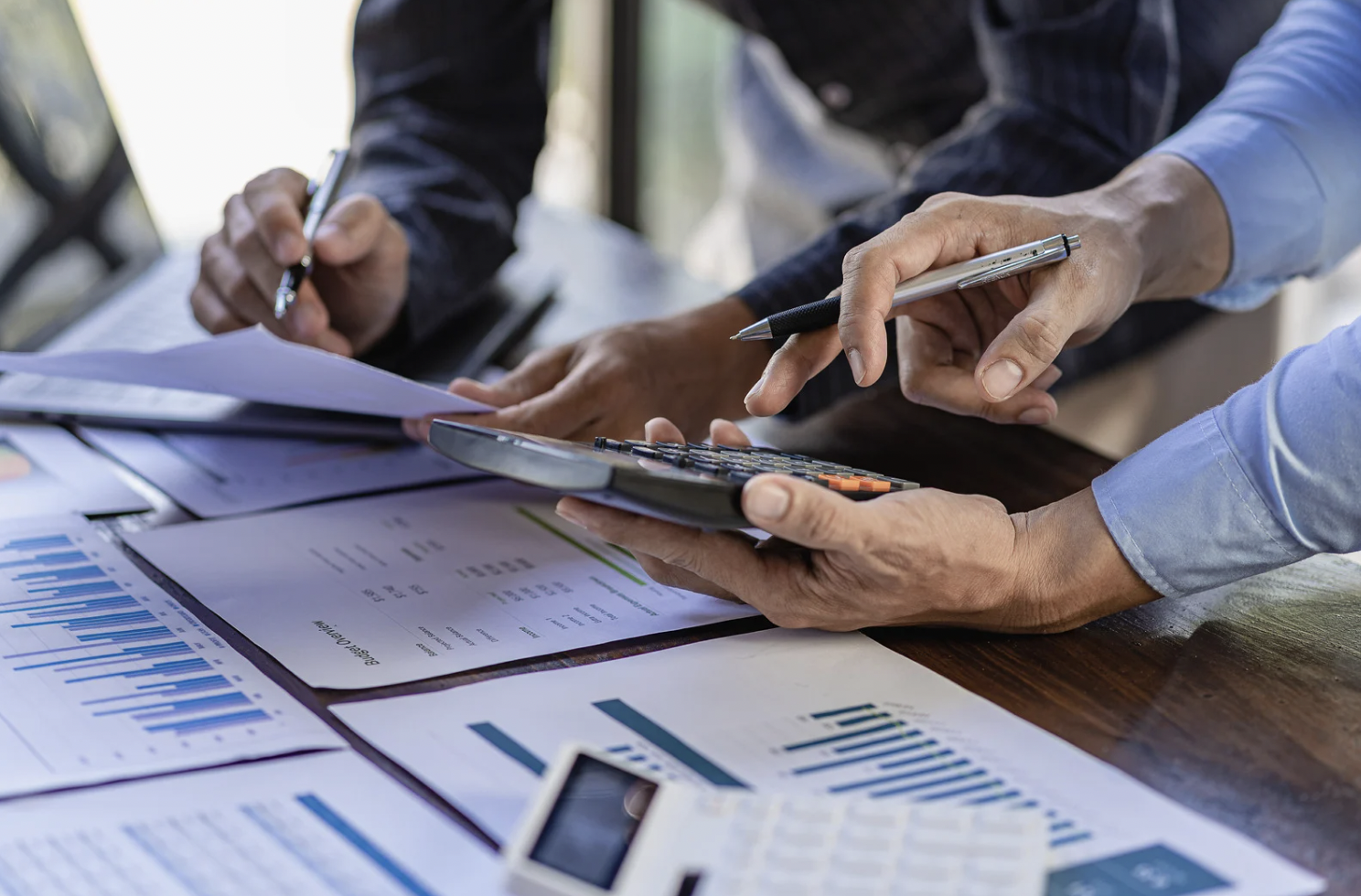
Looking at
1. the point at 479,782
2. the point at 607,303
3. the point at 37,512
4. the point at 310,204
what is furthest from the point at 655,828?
the point at 607,303

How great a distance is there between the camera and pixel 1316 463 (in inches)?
25.2

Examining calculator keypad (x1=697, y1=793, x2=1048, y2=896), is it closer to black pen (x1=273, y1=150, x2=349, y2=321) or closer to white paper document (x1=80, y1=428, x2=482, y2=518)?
white paper document (x1=80, y1=428, x2=482, y2=518)

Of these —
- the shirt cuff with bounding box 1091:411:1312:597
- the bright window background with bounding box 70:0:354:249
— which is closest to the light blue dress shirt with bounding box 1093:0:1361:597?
the shirt cuff with bounding box 1091:411:1312:597

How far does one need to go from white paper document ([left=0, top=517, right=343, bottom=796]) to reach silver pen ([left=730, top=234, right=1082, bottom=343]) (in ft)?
1.15

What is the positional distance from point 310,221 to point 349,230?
0.11 ft

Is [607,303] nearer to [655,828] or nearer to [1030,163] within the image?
[1030,163]

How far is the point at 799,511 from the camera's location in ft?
1.86

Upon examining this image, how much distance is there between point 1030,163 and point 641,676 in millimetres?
663

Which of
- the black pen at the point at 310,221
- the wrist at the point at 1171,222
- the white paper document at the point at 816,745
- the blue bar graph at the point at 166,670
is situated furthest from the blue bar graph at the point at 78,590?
the wrist at the point at 1171,222

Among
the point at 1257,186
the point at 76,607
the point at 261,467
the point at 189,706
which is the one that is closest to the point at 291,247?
the point at 261,467

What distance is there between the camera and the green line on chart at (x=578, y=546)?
2.45ft

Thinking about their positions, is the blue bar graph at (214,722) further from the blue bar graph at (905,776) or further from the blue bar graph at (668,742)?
the blue bar graph at (905,776)

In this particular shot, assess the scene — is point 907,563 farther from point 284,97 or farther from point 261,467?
point 284,97

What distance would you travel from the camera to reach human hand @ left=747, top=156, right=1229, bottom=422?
72cm
